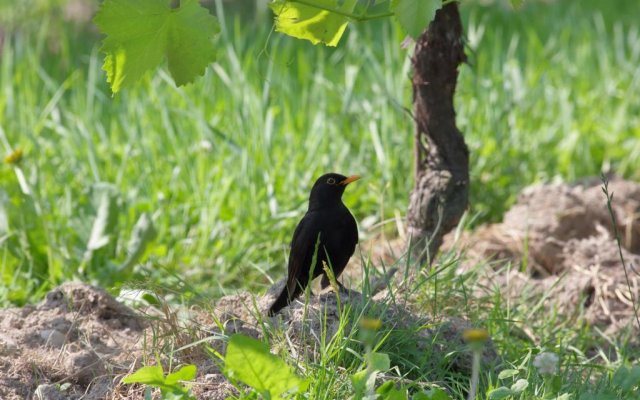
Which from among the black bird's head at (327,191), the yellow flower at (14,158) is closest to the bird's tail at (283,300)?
the black bird's head at (327,191)

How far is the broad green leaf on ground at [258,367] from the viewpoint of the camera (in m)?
2.37

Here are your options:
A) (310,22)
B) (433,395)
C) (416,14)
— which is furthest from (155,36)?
(433,395)

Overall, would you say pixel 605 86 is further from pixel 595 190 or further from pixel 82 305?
pixel 82 305

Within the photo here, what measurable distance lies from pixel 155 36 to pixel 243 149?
217cm

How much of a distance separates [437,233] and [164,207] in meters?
1.50

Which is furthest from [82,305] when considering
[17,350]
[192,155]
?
[192,155]

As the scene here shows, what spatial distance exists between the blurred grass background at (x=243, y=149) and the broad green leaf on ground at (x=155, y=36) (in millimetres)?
1175

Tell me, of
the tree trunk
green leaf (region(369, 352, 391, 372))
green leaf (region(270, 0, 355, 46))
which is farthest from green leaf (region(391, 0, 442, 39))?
the tree trunk

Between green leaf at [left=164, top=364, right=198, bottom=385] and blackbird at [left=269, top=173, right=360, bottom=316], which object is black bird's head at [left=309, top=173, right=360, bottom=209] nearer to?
blackbird at [left=269, top=173, right=360, bottom=316]

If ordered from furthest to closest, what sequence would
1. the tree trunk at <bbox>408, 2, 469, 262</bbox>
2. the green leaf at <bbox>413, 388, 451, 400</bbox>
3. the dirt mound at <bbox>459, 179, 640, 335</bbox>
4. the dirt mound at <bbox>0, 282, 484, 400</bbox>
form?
the dirt mound at <bbox>459, 179, 640, 335</bbox>
the tree trunk at <bbox>408, 2, 469, 262</bbox>
the dirt mound at <bbox>0, 282, 484, 400</bbox>
the green leaf at <bbox>413, 388, 451, 400</bbox>

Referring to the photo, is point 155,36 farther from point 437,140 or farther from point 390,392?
point 437,140

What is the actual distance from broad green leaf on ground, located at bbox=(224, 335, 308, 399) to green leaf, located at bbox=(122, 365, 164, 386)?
0.17m

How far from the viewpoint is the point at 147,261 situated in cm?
435

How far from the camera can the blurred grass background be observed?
4.30 meters
